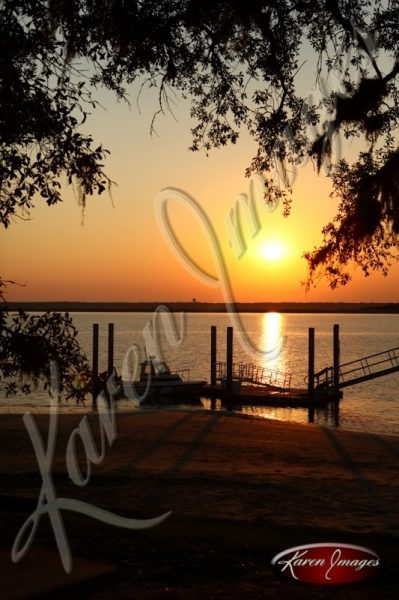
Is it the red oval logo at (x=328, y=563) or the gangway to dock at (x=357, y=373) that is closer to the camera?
the red oval logo at (x=328, y=563)

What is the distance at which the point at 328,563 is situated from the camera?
23.3 ft

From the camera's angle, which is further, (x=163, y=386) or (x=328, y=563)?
(x=163, y=386)

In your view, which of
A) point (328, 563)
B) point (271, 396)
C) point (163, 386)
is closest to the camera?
point (328, 563)

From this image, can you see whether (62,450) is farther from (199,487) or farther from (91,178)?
(91,178)

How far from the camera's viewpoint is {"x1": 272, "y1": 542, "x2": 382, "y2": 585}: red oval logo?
6766 millimetres

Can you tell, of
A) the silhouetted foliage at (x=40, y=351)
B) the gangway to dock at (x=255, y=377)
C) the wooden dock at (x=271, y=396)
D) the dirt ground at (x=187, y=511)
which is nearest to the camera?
the dirt ground at (x=187, y=511)

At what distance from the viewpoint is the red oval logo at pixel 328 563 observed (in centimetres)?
677

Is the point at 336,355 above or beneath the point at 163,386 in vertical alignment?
above

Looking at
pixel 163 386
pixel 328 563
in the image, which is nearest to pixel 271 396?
pixel 163 386

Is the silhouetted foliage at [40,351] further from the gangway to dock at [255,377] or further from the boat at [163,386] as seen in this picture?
the gangway to dock at [255,377]

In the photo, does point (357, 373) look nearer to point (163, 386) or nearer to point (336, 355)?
point (336, 355)

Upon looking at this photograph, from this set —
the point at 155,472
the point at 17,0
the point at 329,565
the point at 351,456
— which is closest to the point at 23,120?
the point at 17,0

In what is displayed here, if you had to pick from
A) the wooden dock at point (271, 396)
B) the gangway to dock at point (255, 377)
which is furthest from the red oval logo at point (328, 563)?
the gangway to dock at point (255, 377)

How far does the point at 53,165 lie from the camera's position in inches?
309
